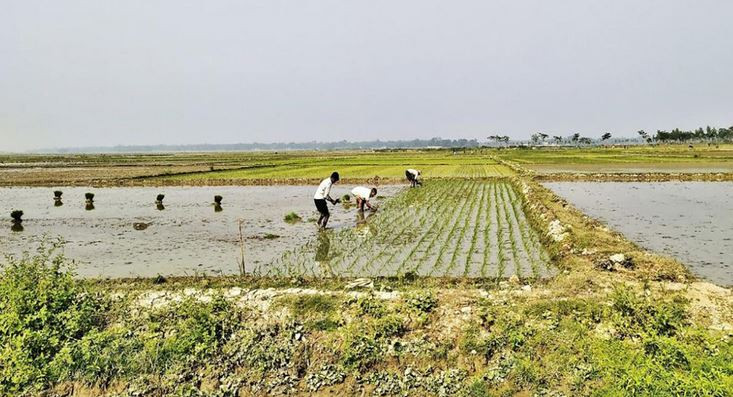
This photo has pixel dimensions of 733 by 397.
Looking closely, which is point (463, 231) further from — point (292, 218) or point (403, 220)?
point (292, 218)

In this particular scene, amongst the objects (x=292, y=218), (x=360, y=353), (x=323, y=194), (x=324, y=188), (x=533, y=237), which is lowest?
(x=360, y=353)

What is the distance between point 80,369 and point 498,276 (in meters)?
5.40

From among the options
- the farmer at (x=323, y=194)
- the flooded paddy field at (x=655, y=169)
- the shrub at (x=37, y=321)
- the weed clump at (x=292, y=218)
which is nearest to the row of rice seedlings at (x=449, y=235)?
the farmer at (x=323, y=194)

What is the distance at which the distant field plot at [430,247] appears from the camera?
24.9 feet

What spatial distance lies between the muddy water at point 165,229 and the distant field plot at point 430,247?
83cm

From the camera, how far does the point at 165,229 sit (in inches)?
486

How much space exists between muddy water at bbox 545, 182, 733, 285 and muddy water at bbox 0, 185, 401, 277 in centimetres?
706

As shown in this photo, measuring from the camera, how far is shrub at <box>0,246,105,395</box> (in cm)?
487

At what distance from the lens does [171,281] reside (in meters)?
7.00

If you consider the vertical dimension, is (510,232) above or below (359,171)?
below

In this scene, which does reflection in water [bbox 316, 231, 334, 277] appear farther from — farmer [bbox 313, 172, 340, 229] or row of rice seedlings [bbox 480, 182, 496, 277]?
row of rice seedlings [bbox 480, 182, 496, 277]

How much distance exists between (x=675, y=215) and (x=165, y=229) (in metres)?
13.7

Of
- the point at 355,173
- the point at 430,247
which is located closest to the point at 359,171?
the point at 355,173

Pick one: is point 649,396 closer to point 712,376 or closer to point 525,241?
point 712,376
